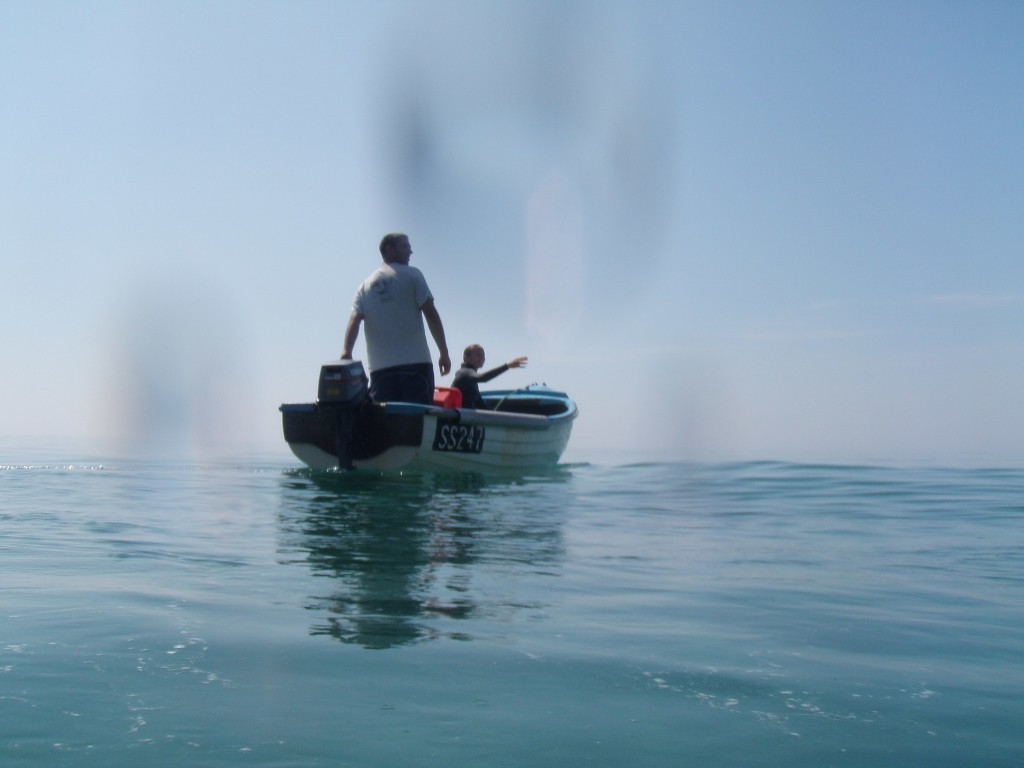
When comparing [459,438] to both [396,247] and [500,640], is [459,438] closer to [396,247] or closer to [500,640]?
[396,247]

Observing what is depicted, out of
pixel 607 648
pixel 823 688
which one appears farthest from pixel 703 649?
pixel 823 688

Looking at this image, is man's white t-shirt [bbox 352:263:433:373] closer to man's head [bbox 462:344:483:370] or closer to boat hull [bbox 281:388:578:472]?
boat hull [bbox 281:388:578:472]

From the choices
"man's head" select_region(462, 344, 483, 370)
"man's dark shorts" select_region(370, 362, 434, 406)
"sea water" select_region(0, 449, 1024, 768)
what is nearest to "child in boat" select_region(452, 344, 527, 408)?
"man's head" select_region(462, 344, 483, 370)

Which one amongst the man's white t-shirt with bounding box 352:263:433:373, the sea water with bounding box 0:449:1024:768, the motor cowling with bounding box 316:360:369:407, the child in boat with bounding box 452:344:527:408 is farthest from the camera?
the child in boat with bounding box 452:344:527:408

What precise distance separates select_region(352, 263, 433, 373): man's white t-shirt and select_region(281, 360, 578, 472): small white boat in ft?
1.82

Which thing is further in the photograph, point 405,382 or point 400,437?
point 405,382

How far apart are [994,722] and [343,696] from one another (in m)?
1.48

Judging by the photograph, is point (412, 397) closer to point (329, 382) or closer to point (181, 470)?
point (329, 382)

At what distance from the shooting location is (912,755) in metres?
1.99

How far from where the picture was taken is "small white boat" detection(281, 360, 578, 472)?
888cm

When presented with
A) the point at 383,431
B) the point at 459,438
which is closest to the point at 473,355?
the point at 459,438

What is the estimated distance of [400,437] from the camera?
9.02 meters

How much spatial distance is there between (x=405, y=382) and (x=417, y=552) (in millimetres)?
4945

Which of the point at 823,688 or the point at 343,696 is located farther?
the point at 823,688
